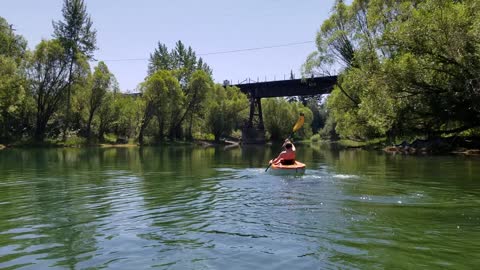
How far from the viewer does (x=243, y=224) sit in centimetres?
1116

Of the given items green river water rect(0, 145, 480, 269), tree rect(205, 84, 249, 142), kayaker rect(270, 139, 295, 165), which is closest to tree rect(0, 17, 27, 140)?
tree rect(205, 84, 249, 142)

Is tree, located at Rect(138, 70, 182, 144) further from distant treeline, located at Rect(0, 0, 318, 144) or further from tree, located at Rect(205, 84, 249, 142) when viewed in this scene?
tree, located at Rect(205, 84, 249, 142)

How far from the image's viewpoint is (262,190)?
17.3 meters

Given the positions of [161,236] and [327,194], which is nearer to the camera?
[161,236]

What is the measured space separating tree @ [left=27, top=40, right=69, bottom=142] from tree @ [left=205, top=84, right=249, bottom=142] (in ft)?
86.9

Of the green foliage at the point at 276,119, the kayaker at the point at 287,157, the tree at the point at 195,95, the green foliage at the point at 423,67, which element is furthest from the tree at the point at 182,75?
the kayaker at the point at 287,157

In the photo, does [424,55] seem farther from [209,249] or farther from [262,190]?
[209,249]

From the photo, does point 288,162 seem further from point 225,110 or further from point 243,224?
point 225,110

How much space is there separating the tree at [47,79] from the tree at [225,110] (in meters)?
26.5

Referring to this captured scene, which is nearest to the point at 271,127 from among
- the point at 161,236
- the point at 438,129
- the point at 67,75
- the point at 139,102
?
the point at 139,102

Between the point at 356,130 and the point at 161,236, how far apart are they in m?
44.0

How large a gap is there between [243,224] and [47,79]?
6183 cm

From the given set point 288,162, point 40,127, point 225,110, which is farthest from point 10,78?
point 288,162

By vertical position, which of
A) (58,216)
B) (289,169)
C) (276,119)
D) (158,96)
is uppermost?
(158,96)
